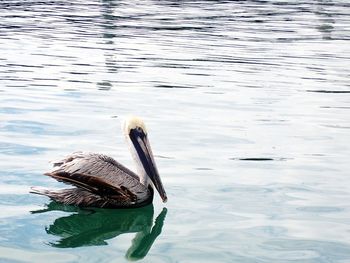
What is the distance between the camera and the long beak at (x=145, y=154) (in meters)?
9.08

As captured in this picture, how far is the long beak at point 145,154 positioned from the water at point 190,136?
34cm

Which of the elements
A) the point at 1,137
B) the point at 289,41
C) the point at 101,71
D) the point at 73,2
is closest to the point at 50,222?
the point at 1,137

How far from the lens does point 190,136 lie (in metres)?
12.7

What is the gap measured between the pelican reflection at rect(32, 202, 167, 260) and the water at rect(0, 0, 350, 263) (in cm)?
2

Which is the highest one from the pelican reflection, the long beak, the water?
the long beak

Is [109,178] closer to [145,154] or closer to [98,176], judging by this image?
[98,176]

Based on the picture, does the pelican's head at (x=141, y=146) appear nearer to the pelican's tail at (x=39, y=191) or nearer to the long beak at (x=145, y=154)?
the long beak at (x=145, y=154)

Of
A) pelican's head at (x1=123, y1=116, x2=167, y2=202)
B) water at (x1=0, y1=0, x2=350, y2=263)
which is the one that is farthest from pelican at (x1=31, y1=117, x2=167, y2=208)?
water at (x1=0, y1=0, x2=350, y2=263)

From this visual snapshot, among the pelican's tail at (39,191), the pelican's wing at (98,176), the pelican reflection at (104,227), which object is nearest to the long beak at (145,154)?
the pelican's wing at (98,176)

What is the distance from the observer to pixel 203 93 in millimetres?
16609

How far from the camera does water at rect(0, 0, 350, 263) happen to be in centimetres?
816

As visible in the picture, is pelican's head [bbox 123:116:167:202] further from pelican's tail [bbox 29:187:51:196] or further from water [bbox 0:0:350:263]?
pelican's tail [bbox 29:187:51:196]

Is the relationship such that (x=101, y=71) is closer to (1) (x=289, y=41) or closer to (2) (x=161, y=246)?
(1) (x=289, y=41)

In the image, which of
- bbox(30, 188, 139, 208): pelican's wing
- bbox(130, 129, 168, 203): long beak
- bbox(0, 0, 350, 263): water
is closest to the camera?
bbox(0, 0, 350, 263): water
